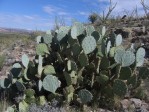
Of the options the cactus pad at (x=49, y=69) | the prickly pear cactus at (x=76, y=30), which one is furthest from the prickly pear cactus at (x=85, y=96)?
the prickly pear cactus at (x=76, y=30)

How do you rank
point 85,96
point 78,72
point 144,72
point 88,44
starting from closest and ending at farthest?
point 85,96 < point 88,44 < point 78,72 < point 144,72

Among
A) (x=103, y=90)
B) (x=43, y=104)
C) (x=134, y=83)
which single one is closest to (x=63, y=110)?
(x=43, y=104)

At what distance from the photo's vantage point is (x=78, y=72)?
24.6ft

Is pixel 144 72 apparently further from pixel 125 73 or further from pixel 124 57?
pixel 124 57

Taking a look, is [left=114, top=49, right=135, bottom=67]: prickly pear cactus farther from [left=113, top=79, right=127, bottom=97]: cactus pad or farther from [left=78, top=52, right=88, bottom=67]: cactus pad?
[left=78, top=52, right=88, bottom=67]: cactus pad

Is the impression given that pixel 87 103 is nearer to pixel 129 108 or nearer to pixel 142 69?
pixel 129 108

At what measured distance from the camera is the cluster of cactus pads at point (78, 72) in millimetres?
7238

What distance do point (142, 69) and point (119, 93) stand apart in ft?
2.69

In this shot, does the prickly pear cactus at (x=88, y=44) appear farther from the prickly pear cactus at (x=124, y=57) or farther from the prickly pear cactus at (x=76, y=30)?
the prickly pear cactus at (x=124, y=57)

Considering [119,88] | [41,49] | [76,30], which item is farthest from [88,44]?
[41,49]

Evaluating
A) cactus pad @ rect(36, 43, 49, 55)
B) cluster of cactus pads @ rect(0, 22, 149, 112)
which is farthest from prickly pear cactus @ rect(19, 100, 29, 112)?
cactus pad @ rect(36, 43, 49, 55)

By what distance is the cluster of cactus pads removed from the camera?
7.24 meters

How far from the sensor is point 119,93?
7.18 metres

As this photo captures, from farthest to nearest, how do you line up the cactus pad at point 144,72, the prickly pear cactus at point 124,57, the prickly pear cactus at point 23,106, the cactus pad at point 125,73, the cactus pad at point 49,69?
the cactus pad at point 144,72 → the cactus pad at point 49,69 → the cactus pad at point 125,73 → the prickly pear cactus at point 124,57 → the prickly pear cactus at point 23,106
